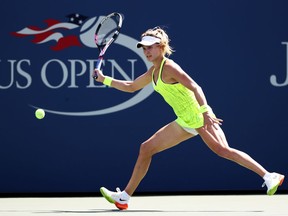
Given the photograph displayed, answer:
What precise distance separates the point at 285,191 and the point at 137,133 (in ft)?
5.39

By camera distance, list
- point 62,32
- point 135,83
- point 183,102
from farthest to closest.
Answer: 1. point 62,32
2. point 135,83
3. point 183,102

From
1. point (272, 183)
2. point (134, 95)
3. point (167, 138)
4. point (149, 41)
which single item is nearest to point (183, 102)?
point (167, 138)

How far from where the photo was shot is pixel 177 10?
896 cm

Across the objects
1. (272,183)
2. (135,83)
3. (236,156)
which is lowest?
(272,183)

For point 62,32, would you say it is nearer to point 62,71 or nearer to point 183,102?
point 62,71

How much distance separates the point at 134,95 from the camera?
9.02m

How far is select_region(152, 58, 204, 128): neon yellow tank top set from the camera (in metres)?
7.10

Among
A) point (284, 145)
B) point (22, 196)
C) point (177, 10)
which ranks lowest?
point (22, 196)

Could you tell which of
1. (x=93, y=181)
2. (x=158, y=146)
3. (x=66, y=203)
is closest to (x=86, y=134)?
(x=93, y=181)

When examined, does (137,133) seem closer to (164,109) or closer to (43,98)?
(164,109)

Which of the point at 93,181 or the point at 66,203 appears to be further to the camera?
the point at 93,181

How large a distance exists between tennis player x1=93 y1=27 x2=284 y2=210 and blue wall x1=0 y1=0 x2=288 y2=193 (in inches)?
65.0

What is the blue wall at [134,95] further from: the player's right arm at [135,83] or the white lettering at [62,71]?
the player's right arm at [135,83]

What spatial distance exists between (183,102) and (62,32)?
2.29 meters
